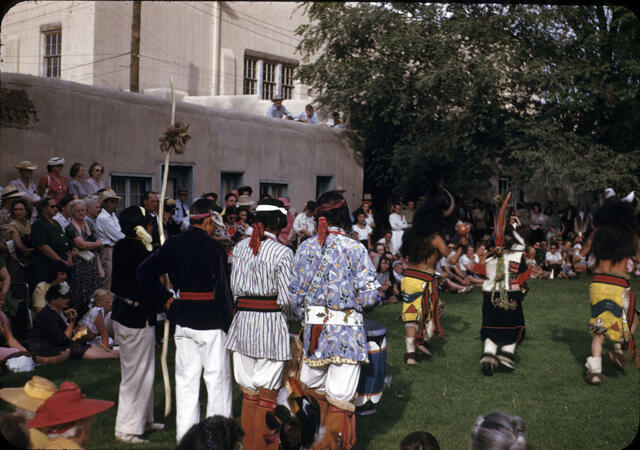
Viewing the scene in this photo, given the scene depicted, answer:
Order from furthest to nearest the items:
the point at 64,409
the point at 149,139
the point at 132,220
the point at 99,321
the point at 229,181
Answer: the point at 229,181, the point at 149,139, the point at 99,321, the point at 132,220, the point at 64,409

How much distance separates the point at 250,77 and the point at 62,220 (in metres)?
12.8

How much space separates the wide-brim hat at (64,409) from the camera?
3008mm

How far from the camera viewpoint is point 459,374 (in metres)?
7.47

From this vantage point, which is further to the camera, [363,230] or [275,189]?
[275,189]

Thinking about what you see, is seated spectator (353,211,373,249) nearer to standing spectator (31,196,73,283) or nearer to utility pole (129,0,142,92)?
utility pole (129,0,142,92)

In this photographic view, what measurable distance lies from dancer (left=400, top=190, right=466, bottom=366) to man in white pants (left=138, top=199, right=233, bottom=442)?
346 centimetres

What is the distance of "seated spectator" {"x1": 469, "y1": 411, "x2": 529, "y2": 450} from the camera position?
9.11ft

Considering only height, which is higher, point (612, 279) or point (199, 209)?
point (199, 209)

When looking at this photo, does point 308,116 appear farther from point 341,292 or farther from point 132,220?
point 341,292

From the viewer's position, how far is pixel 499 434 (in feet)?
9.11

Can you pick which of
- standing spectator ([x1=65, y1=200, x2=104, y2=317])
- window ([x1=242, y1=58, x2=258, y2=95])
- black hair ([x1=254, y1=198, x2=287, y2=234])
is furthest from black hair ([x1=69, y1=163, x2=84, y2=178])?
window ([x1=242, y1=58, x2=258, y2=95])

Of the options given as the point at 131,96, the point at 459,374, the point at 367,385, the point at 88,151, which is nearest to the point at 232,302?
the point at 367,385

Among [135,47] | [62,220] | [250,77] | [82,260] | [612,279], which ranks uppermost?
[250,77]

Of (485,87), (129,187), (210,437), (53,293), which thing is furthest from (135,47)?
(210,437)
